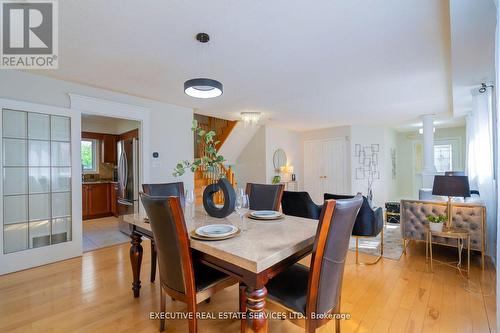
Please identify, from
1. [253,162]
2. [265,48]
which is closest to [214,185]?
[265,48]

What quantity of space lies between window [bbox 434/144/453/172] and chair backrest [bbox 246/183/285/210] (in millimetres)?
7369

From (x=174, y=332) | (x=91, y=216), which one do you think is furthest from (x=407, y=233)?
(x=91, y=216)

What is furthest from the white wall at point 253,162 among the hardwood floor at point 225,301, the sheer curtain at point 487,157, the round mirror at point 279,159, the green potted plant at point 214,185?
the green potted plant at point 214,185

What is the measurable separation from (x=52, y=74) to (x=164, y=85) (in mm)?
1324

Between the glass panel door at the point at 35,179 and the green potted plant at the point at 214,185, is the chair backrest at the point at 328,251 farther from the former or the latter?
the glass panel door at the point at 35,179

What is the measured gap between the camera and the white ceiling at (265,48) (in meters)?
1.81

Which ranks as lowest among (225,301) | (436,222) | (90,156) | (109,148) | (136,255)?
(225,301)

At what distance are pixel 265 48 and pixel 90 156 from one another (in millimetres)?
5760

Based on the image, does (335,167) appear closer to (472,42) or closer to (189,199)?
(472,42)

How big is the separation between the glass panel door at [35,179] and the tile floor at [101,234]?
56 cm

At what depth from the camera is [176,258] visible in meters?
1.47

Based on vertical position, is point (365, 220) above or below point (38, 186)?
below

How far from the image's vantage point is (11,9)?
1.85 m

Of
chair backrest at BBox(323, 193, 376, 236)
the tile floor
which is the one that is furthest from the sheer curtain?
the tile floor
